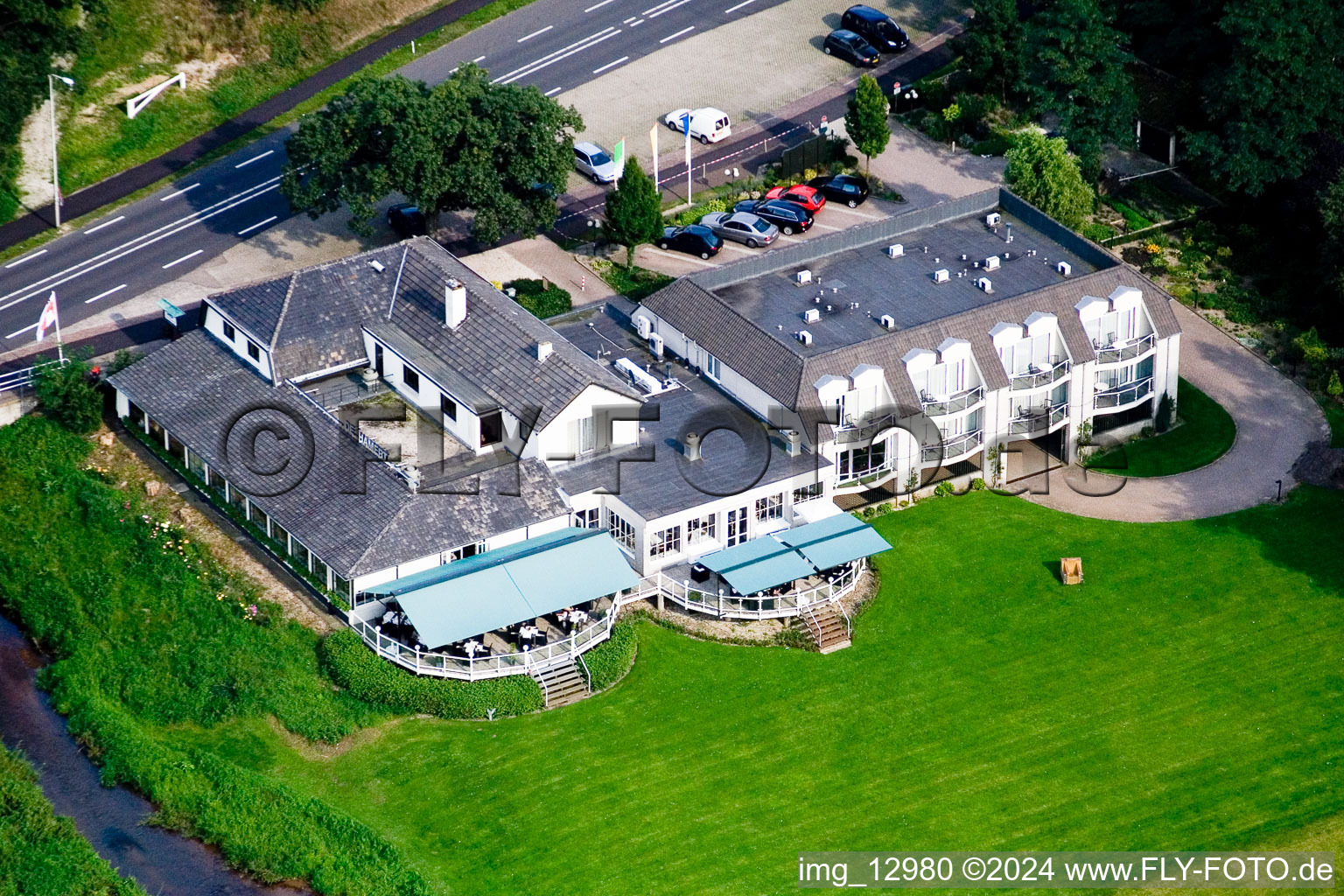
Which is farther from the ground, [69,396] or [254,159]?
[254,159]

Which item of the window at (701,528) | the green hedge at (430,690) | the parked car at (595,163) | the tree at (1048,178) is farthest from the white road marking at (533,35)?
the green hedge at (430,690)

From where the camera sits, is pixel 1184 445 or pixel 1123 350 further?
pixel 1184 445

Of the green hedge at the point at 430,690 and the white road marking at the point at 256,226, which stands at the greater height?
the white road marking at the point at 256,226

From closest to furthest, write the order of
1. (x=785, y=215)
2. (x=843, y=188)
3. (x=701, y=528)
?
(x=701, y=528) → (x=785, y=215) → (x=843, y=188)

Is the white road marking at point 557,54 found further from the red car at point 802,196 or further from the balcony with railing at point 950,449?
the balcony with railing at point 950,449

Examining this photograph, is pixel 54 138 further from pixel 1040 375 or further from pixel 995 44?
pixel 1040 375

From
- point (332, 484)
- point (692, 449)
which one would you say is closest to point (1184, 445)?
point (692, 449)

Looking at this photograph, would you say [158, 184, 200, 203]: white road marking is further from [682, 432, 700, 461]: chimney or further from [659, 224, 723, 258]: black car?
[682, 432, 700, 461]: chimney
